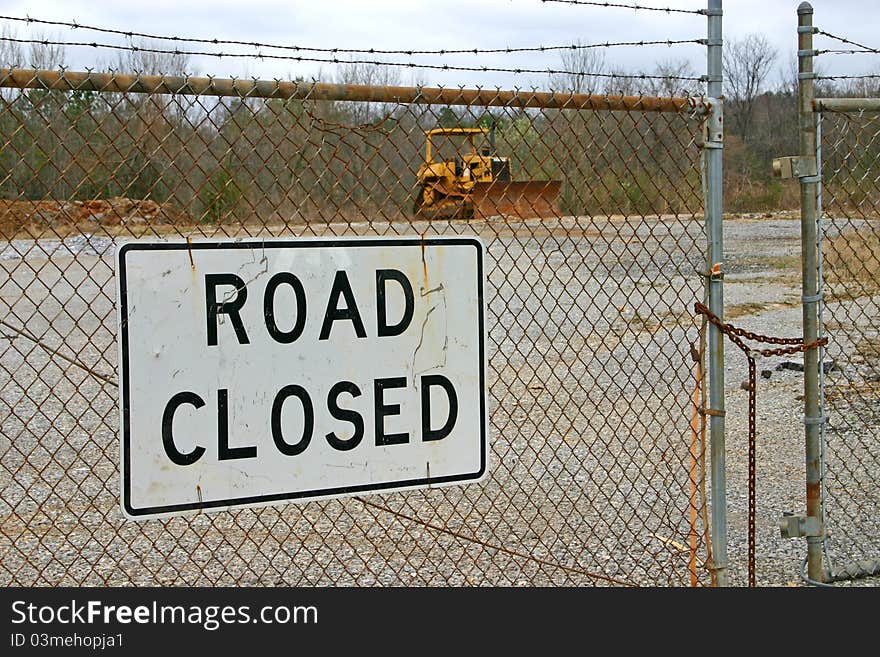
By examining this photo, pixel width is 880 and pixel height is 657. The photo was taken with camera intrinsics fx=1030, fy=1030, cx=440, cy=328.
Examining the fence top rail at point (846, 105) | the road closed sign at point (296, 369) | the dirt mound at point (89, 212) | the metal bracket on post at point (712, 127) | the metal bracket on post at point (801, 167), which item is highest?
the fence top rail at point (846, 105)

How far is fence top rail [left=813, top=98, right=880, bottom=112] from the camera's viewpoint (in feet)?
13.6

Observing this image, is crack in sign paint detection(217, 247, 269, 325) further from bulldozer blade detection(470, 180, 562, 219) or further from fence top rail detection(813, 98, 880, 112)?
fence top rail detection(813, 98, 880, 112)

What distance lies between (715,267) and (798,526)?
1.16 meters

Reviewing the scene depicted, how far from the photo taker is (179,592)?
3793 mm

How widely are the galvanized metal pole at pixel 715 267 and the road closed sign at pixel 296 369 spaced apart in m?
1.05

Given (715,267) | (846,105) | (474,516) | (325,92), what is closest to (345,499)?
(474,516)

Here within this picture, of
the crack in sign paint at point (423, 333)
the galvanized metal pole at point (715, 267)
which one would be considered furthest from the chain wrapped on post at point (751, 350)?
the crack in sign paint at point (423, 333)

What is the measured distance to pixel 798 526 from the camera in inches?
166

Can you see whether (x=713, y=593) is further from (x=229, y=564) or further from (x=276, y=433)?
(x=229, y=564)

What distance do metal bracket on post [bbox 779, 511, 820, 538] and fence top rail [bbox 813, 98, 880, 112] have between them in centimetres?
166

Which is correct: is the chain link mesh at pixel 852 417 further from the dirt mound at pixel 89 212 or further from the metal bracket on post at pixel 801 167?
the dirt mound at pixel 89 212

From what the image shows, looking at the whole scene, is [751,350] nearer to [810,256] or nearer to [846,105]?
[810,256]

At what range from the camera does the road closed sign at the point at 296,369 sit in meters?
3.03

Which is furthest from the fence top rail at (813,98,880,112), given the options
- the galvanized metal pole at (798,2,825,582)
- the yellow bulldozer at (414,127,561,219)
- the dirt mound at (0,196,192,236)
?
the dirt mound at (0,196,192,236)
